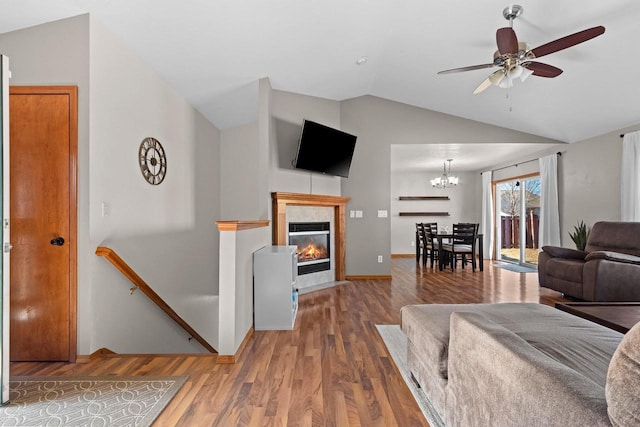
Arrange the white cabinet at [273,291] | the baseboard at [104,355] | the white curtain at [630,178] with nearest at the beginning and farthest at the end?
the baseboard at [104,355]
the white cabinet at [273,291]
the white curtain at [630,178]

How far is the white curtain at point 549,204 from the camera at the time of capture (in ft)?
19.2

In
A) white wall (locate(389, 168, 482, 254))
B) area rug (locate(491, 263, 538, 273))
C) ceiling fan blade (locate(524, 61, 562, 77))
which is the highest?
ceiling fan blade (locate(524, 61, 562, 77))

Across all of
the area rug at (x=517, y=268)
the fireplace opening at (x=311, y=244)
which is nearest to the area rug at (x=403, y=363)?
the fireplace opening at (x=311, y=244)

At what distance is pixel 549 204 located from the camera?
5.96 meters

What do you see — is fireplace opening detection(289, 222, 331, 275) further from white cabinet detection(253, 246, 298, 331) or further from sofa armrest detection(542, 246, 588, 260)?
sofa armrest detection(542, 246, 588, 260)

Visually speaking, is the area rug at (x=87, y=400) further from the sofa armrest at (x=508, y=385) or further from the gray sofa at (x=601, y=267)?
the gray sofa at (x=601, y=267)

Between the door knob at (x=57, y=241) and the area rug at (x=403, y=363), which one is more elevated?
the door knob at (x=57, y=241)

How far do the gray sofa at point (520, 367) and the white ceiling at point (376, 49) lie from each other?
2.80 meters

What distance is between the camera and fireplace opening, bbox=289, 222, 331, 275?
4968 millimetres

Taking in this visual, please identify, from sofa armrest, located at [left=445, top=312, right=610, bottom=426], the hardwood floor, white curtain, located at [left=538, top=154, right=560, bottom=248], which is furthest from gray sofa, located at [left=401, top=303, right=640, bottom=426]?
white curtain, located at [left=538, top=154, right=560, bottom=248]

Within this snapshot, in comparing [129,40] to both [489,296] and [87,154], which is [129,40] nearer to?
[87,154]

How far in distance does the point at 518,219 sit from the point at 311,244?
5.46 meters

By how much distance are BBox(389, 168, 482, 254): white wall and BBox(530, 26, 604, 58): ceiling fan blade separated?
6.52 meters

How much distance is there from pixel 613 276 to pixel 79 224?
528 centimetres
